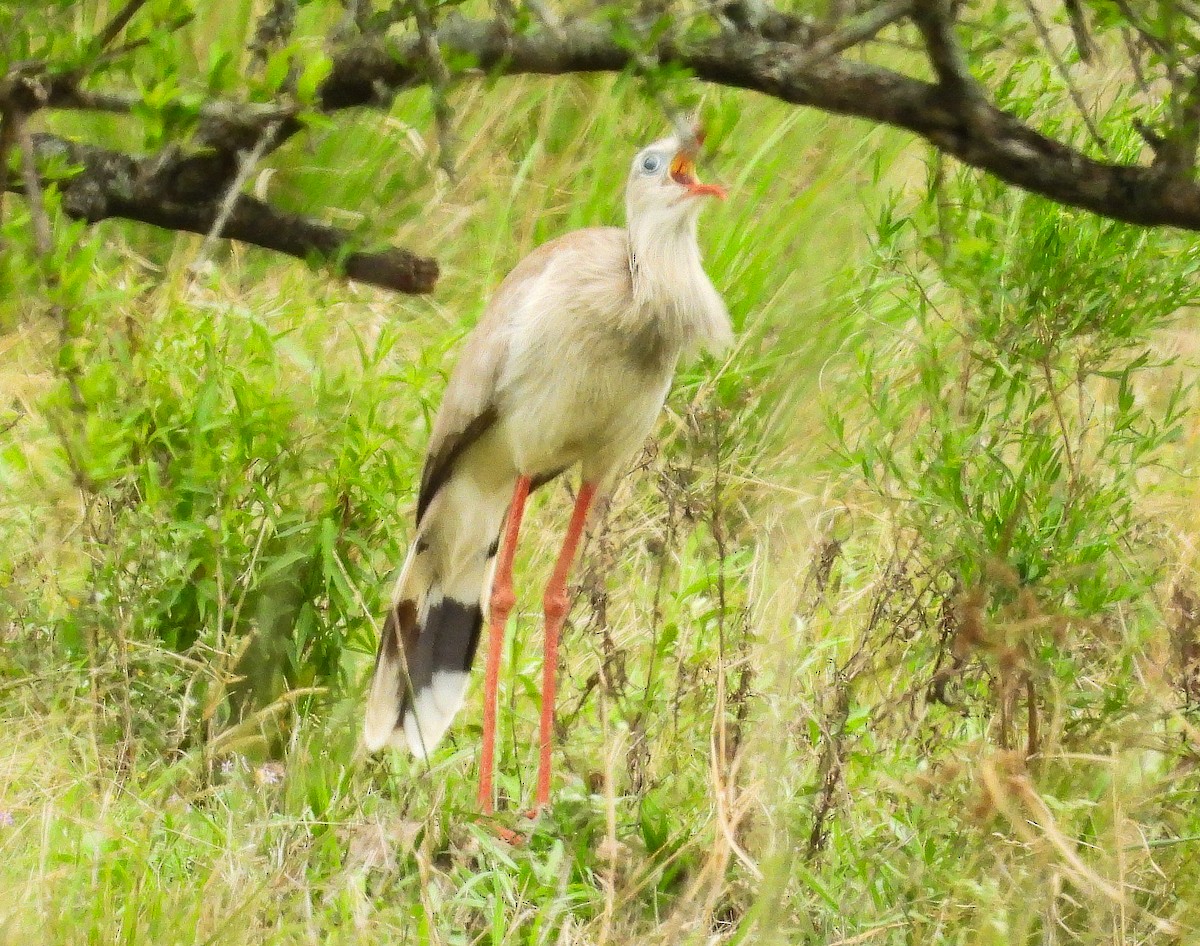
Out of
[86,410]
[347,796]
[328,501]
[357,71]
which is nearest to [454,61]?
[357,71]

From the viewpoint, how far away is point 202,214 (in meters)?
1.98

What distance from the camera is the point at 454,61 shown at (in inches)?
63.1

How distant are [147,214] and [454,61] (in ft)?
1.97

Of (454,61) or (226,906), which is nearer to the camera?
(454,61)

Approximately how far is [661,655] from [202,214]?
5.68 feet

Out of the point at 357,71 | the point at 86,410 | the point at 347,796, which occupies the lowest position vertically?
the point at 347,796

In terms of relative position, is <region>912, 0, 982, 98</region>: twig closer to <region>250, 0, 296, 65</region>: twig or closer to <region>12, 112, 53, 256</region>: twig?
<region>250, 0, 296, 65</region>: twig

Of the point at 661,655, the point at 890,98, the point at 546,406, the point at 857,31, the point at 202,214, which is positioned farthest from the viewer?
the point at 546,406

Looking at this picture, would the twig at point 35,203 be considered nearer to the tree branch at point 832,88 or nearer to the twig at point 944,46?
the tree branch at point 832,88

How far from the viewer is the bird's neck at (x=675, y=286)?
3.50 metres

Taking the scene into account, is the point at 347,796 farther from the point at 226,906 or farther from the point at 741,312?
the point at 741,312

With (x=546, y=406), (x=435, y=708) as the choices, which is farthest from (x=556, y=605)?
(x=546, y=406)

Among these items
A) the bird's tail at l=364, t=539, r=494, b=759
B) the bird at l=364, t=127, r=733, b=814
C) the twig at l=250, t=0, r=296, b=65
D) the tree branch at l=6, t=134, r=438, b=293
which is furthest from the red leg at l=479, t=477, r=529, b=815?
the twig at l=250, t=0, r=296, b=65

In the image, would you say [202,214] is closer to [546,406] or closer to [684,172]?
[546,406]
